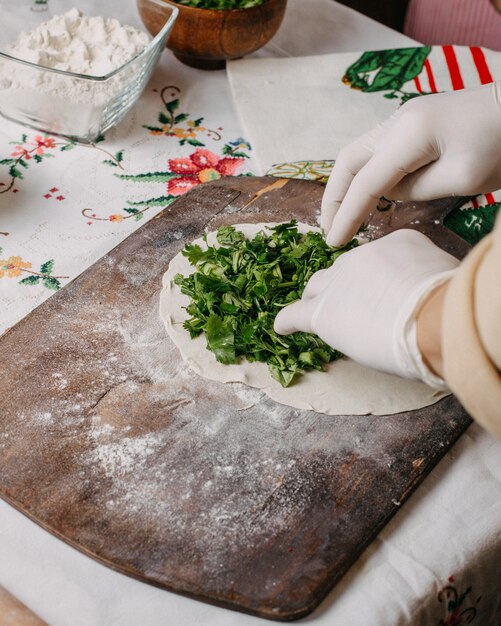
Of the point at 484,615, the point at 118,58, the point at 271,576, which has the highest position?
the point at 118,58

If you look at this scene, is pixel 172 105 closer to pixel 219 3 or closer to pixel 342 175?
pixel 219 3

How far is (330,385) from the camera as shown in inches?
52.7

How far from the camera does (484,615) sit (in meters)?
1.23

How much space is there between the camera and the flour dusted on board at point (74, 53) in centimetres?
175

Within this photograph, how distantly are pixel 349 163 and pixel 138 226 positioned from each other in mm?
532

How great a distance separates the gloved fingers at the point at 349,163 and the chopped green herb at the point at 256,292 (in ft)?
0.29

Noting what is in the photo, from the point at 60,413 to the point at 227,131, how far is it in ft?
3.38

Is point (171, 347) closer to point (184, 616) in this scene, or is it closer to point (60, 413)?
point (60, 413)

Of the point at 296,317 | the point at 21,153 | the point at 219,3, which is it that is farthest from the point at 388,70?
the point at 296,317

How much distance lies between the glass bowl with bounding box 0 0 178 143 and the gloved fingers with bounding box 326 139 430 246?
67 centimetres

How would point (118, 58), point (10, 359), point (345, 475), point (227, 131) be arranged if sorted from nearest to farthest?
point (345, 475), point (10, 359), point (118, 58), point (227, 131)

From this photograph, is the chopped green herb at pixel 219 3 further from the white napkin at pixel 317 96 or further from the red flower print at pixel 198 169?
the red flower print at pixel 198 169

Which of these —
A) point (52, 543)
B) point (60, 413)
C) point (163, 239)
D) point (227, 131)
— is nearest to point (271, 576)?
point (52, 543)

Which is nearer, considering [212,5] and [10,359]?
[10,359]
